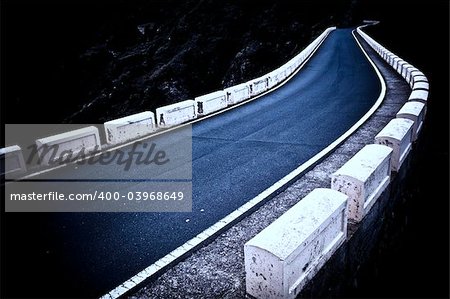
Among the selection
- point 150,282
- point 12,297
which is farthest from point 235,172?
point 12,297

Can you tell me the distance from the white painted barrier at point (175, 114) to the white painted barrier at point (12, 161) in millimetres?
3957

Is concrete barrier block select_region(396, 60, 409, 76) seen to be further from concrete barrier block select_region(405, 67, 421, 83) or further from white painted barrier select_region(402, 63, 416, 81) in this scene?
concrete barrier block select_region(405, 67, 421, 83)

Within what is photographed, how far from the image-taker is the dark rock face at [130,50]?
34156mm

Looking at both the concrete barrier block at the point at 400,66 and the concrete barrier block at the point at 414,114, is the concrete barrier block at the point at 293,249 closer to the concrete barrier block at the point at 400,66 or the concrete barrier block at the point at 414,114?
the concrete barrier block at the point at 414,114

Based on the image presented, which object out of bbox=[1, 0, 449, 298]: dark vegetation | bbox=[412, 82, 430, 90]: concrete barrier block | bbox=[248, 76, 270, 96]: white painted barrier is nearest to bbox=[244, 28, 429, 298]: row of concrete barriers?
bbox=[412, 82, 430, 90]: concrete barrier block

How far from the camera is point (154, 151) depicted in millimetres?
8359

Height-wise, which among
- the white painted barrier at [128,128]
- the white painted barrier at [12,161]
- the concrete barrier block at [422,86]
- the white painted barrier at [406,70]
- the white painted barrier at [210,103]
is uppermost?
the white painted barrier at [406,70]

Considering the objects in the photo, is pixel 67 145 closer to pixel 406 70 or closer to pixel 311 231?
Answer: pixel 311 231

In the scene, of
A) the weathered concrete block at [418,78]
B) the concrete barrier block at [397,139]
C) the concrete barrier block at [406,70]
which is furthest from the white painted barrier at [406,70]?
the concrete barrier block at [397,139]

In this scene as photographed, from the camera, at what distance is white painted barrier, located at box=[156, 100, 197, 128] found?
10.1 m

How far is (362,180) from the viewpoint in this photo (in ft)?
15.3

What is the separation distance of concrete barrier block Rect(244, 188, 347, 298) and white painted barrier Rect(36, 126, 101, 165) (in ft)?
18.9

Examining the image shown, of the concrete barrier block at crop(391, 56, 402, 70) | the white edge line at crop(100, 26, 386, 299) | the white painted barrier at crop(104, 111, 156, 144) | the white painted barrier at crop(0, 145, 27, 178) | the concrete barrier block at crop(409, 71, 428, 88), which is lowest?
the white edge line at crop(100, 26, 386, 299)

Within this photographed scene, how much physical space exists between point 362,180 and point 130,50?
44124 mm
